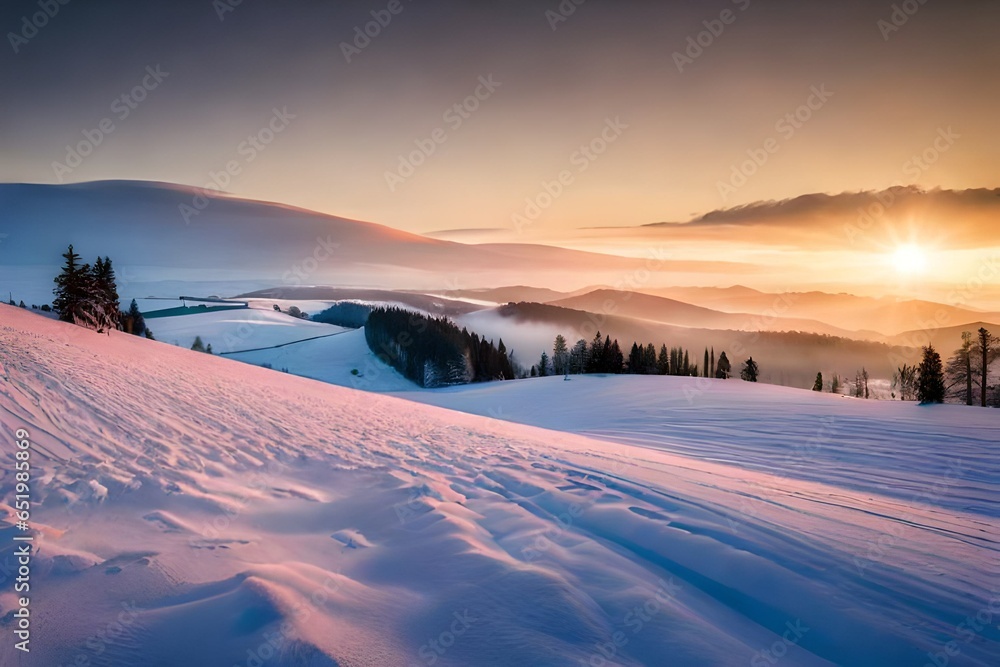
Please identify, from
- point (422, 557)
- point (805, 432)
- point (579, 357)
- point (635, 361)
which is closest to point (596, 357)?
point (579, 357)

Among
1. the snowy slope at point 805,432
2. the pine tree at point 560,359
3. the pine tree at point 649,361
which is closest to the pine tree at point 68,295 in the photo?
the snowy slope at point 805,432

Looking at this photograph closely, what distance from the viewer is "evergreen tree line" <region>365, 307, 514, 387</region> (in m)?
65.6

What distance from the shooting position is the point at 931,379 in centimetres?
2897

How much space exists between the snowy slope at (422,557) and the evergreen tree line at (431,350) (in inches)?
2225

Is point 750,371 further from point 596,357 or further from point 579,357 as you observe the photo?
point 579,357

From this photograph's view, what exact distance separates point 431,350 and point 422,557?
62595mm

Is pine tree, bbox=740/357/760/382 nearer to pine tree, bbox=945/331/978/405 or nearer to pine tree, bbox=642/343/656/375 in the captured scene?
pine tree, bbox=642/343/656/375

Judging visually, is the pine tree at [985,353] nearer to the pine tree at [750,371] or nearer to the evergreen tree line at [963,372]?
the evergreen tree line at [963,372]

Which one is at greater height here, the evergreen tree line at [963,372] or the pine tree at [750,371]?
the evergreen tree line at [963,372]

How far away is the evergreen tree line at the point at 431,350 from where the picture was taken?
65562mm

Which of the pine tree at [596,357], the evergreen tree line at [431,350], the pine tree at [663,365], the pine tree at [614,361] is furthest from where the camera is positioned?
the pine tree at [663,365]

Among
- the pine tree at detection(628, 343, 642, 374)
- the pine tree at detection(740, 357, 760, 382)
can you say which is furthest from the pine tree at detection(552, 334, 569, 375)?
the pine tree at detection(740, 357, 760, 382)

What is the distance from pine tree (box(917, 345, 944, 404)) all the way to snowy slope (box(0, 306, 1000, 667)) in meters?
27.1

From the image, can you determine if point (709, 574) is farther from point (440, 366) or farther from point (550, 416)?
point (440, 366)
